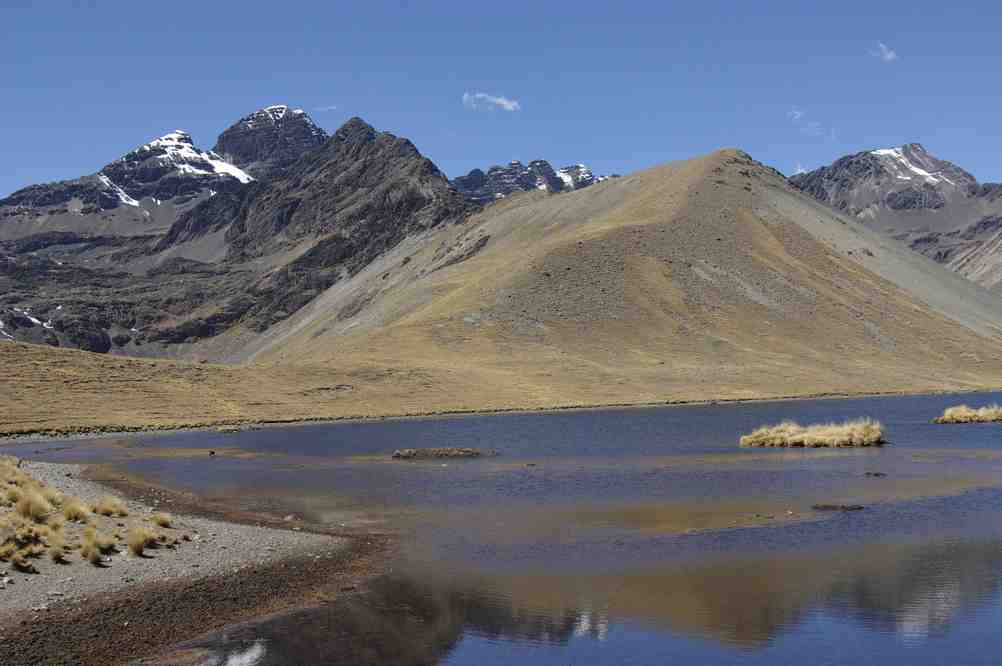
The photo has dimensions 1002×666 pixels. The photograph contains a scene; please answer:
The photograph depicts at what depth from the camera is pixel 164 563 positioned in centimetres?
2781

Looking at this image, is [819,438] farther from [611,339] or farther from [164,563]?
[611,339]

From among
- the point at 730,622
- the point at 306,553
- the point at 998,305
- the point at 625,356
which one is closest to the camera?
the point at 730,622

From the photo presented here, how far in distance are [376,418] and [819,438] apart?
5022 cm

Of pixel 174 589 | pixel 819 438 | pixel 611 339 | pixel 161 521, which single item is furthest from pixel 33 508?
pixel 611 339

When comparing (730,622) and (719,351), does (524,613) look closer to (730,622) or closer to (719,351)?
(730,622)

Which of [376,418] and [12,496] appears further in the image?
[376,418]

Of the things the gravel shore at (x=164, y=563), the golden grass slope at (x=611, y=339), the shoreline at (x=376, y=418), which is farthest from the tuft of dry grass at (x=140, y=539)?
the golden grass slope at (x=611, y=339)

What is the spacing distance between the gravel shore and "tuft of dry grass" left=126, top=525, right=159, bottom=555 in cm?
27

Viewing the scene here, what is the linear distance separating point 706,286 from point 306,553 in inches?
5411

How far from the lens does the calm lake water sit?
2148cm

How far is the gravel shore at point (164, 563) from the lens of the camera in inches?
915

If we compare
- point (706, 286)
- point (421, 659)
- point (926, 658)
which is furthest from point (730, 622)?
point (706, 286)

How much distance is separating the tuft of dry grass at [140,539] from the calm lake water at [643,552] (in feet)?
23.5

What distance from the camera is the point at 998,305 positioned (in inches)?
7815
